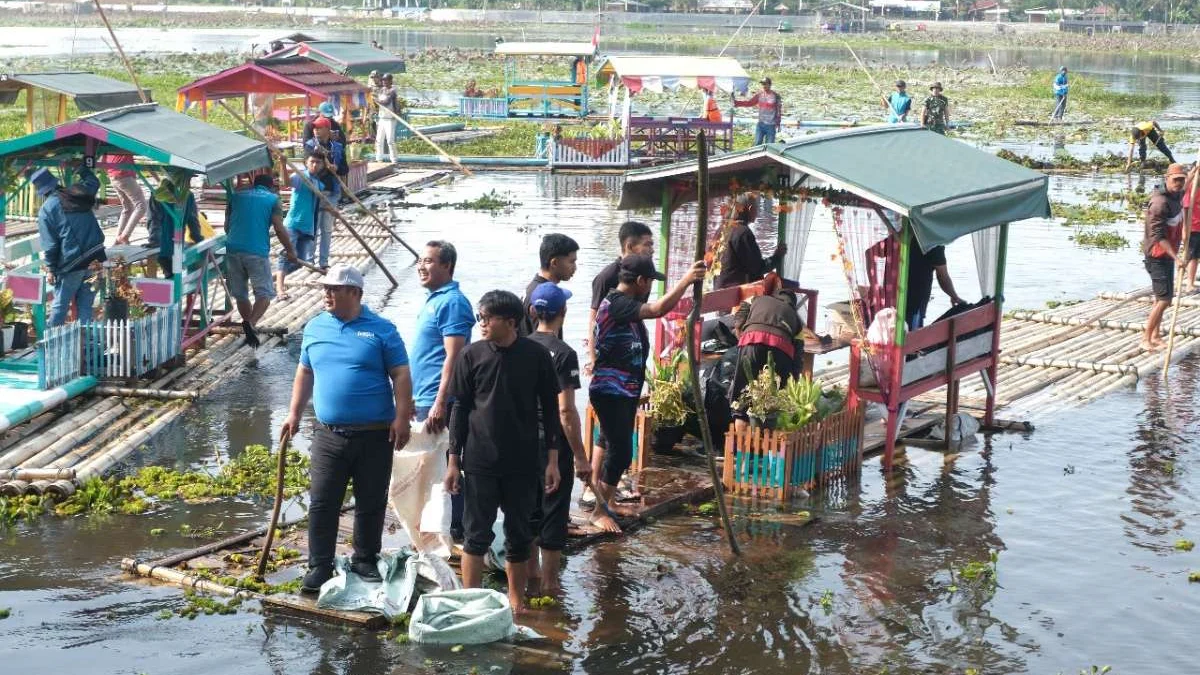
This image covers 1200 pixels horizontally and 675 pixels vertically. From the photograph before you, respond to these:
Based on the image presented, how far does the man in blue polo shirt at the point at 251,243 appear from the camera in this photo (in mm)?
14289

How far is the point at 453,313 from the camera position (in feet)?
27.9

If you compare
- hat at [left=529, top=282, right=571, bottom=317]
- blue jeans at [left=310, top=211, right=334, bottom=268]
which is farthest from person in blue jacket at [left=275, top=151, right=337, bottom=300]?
hat at [left=529, top=282, right=571, bottom=317]

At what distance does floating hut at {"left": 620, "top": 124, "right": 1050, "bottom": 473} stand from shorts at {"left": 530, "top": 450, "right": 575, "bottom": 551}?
98.2 inches

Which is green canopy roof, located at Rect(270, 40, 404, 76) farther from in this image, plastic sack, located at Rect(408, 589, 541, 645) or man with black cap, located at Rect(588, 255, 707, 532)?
plastic sack, located at Rect(408, 589, 541, 645)

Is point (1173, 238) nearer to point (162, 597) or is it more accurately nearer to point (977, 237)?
point (977, 237)

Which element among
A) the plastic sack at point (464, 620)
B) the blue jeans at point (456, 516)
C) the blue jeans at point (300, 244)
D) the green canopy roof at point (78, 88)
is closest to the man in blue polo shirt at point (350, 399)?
the plastic sack at point (464, 620)

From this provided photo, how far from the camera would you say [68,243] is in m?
12.5

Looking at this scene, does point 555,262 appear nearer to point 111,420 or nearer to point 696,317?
point 696,317

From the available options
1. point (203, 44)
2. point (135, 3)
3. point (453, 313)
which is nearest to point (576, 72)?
point (453, 313)

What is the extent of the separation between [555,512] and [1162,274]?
373 inches

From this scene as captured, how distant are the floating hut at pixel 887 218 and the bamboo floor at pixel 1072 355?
1210 mm

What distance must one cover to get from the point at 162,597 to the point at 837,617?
3.74 meters

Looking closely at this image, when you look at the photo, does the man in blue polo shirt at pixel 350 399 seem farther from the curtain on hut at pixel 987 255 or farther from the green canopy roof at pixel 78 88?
the green canopy roof at pixel 78 88

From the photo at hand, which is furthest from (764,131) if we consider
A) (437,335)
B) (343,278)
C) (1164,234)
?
(343,278)
